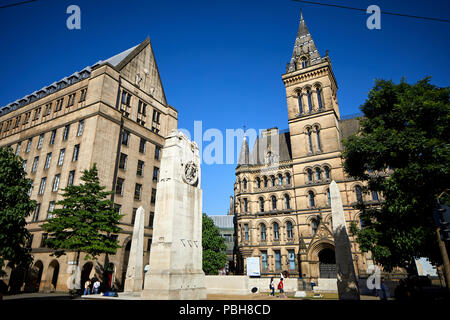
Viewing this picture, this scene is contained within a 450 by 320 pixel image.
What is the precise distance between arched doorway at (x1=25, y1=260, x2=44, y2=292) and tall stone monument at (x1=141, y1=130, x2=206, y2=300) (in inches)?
997

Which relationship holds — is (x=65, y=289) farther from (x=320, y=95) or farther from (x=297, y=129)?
(x=320, y=95)

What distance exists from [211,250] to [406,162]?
35.0 meters

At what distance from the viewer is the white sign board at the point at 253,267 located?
37.4m

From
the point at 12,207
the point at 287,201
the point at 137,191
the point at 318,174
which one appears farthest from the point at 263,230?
the point at 12,207

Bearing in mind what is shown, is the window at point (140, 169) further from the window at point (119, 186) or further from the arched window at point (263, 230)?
the arched window at point (263, 230)

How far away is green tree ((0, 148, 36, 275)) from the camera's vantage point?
21844 millimetres

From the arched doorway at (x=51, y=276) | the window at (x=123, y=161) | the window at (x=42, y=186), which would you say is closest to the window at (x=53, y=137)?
the window at (x=42, y=186)

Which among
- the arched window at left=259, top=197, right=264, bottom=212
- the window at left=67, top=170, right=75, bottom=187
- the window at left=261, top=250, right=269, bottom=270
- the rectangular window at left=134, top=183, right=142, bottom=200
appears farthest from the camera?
the arched window at left=259, top=197, right=264, bottom=212

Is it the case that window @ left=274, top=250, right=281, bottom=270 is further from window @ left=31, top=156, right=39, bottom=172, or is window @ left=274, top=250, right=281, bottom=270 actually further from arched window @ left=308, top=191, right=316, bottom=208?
window @ left=31, top=156, right=39, bottom=172

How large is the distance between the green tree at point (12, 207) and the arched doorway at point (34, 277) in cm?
712

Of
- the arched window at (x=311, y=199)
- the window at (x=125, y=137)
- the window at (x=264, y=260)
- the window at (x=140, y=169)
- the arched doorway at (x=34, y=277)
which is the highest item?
the window at (x=125, y=137)

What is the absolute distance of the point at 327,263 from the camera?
35906 mm

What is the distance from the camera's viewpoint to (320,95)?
1714 inches

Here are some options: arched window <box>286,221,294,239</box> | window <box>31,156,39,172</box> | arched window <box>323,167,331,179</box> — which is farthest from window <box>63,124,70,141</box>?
arched window <box>323,167,331,179</box>
